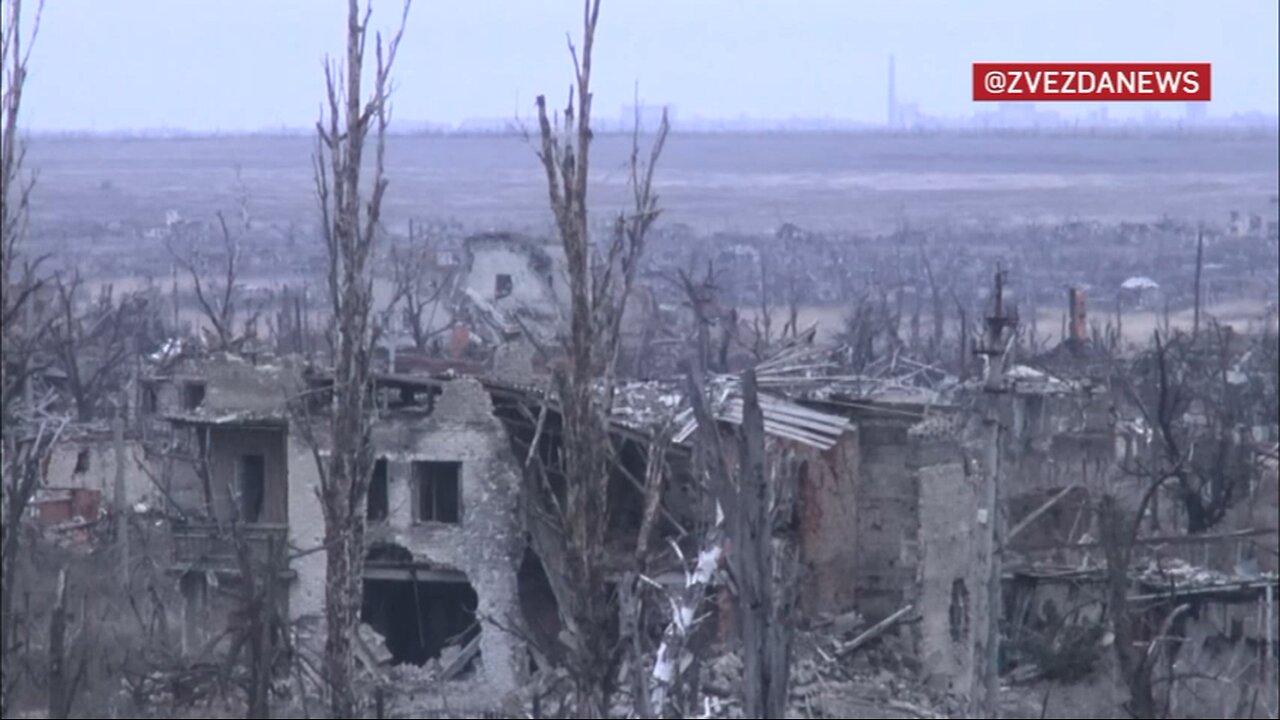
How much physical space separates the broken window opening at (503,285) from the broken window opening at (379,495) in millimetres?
17318

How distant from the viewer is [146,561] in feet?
48.0

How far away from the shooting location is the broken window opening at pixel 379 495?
13820mm

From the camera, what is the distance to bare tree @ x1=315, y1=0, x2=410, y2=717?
9.85m

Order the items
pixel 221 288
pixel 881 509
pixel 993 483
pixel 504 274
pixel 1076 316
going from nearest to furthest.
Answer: pixel 993 483 → pixel 881 509 → pixel 1076 316 → pixel 504 274 → pixel 221 288

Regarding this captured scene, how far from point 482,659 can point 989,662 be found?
15.4ft

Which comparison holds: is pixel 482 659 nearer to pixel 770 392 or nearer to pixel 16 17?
pixel 770 392

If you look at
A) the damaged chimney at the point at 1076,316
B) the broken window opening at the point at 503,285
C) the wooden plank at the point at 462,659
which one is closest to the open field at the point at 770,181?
the broken window opening at the point at 503,285

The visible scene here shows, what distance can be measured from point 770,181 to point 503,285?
64.6 meters

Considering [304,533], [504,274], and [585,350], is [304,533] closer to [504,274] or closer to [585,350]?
[585,350]

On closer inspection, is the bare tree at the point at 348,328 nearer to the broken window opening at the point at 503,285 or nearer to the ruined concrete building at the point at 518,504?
the ruined concrete building at the point at 518,504

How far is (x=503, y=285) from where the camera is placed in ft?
104

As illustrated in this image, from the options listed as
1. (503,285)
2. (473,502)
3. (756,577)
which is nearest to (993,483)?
(756,577)

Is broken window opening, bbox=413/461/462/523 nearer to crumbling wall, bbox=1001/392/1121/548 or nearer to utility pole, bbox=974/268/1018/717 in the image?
utility pole, bbox=974/268/1018/717

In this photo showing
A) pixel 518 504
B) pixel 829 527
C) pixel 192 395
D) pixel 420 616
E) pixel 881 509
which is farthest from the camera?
pixel 192 395
